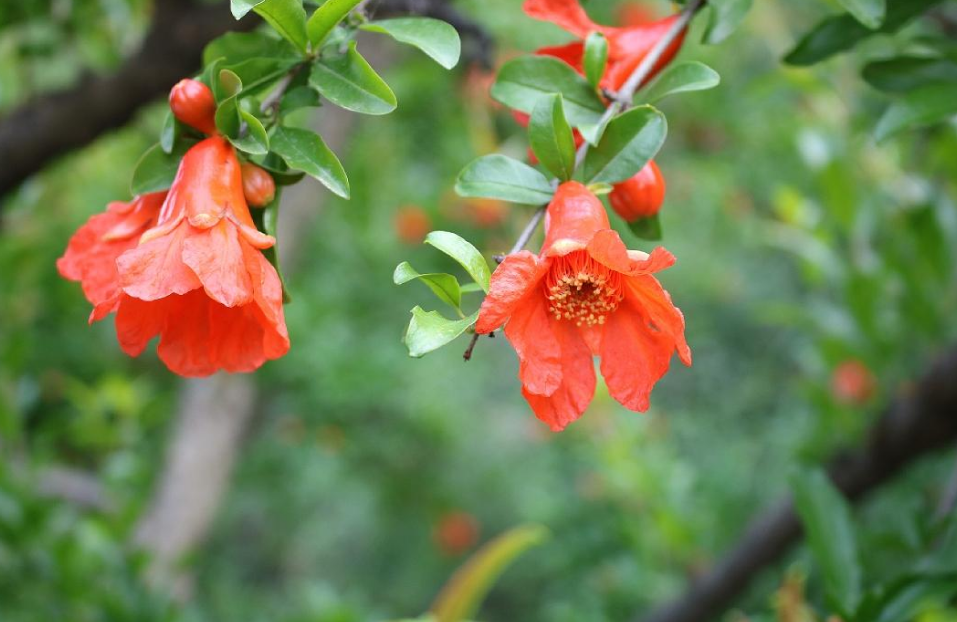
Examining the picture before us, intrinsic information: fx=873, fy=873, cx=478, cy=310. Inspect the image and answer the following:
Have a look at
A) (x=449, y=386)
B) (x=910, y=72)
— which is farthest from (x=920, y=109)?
(x=449, y=386)

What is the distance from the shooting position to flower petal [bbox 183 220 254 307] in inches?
15.3

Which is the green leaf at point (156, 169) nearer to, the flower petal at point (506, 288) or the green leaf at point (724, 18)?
the flower petal at point (506, 288)

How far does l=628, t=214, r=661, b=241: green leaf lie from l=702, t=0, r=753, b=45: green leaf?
104mm

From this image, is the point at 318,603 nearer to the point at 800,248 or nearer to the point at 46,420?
the point at 800,248

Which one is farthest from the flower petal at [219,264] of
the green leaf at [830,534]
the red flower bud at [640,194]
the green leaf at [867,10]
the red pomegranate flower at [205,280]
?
the green leaf at [830,534]

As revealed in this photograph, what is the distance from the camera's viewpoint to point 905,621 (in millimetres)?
599

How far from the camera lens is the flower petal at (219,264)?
15.3 inches

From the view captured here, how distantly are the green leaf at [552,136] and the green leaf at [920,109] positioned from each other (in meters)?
0.22

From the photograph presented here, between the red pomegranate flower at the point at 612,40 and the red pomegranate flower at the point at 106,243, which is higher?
the red pomegranate flower at the point at 612,40

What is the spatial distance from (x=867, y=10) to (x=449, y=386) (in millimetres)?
1693

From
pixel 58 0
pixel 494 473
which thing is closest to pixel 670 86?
pixel 58 0

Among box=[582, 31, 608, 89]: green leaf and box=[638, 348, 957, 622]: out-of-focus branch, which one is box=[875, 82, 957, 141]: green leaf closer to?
box=[582, 31, 608, 89]: green leaf

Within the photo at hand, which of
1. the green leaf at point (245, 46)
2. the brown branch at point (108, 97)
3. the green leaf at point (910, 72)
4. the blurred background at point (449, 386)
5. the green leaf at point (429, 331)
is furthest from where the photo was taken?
the blurred background at point (449, 386)

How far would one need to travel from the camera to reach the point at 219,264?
40 centimetres
